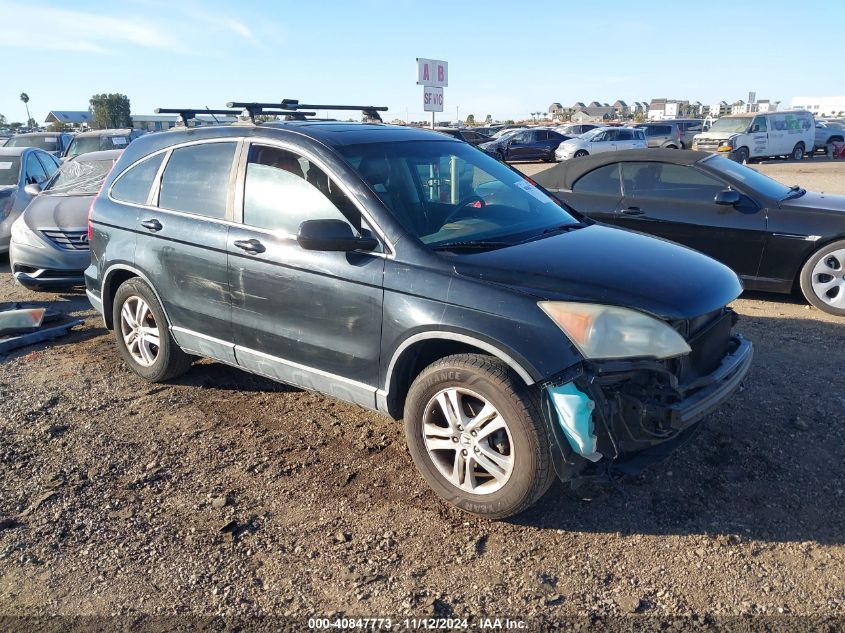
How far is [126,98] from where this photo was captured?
275 feet

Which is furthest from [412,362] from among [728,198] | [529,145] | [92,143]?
[529,145]

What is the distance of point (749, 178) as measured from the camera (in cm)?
720

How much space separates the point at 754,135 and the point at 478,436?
2849 centimetres

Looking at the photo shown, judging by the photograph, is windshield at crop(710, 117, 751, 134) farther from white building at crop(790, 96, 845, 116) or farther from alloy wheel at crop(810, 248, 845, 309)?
white building at crop(790, 96, 845, 116)

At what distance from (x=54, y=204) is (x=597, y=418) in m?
7.64

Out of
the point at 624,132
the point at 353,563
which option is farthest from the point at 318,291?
the point at 624,132

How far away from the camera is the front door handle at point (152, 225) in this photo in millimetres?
4684

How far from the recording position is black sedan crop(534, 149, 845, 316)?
654 cm

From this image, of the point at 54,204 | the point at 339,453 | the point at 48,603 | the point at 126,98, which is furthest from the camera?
the point at 126,98

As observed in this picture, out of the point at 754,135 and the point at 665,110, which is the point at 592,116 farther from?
the point at 754,135

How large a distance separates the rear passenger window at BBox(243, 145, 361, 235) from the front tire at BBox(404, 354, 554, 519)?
1.00 meters

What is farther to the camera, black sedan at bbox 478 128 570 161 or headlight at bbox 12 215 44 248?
black sedan at bbox 478 128 570 161

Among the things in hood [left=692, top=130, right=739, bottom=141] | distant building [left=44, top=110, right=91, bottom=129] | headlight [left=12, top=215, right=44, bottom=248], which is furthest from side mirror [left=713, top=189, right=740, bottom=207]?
distant building [left=44, top=110, right=91, bottom=129]

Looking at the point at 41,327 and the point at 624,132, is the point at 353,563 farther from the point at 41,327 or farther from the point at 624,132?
the point at 624,132
